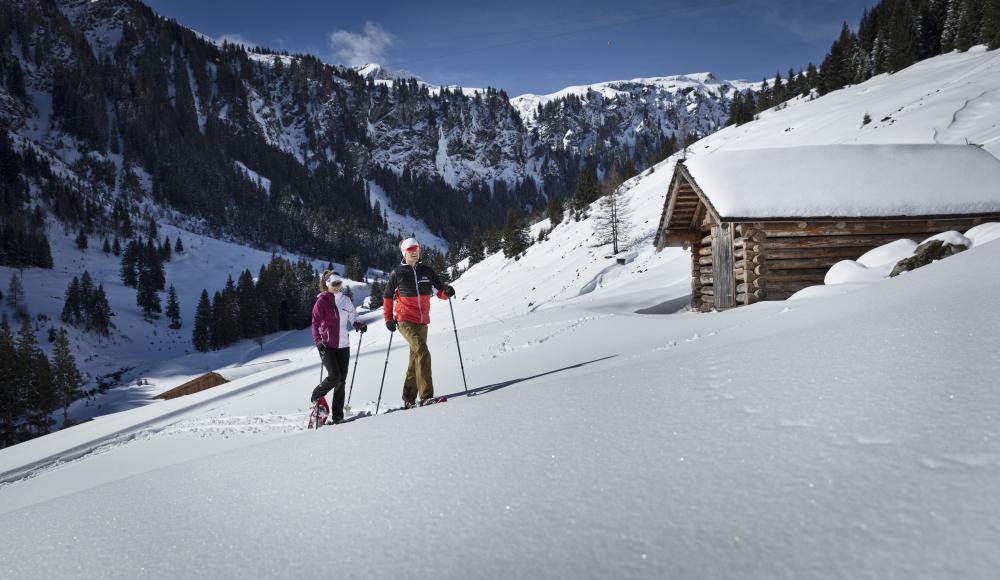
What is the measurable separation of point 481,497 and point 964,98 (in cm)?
3583

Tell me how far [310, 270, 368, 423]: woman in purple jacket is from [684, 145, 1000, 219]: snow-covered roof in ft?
28.9

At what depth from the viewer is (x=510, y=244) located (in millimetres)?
56469

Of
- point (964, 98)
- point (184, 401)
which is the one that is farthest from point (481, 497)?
point (964, 98)

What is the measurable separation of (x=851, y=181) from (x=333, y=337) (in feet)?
40.0

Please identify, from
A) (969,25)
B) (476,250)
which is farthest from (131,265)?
(969,25)

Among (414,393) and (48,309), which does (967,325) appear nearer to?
(414,393)

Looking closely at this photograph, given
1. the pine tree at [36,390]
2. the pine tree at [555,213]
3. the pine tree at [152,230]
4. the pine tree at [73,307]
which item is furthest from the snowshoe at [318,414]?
the pine tree at [152,230]

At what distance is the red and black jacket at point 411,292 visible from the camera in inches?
251

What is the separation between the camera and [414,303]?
20.9 feet

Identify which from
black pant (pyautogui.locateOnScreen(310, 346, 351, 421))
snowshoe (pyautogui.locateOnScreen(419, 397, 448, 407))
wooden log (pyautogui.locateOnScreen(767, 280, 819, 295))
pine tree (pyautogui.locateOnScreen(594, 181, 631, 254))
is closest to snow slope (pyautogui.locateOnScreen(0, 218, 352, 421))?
pine tree (pyautogui.locateOnScreen(594, 181, 631, 254))

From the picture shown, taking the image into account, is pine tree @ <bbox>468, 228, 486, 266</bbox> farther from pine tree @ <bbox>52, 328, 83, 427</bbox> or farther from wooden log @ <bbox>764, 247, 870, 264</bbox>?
wooden log @ <bbox>764, 247, 870, 264</bbox>

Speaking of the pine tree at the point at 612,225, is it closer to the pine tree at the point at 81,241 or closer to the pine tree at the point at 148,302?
the pine tree at the point at 148,302

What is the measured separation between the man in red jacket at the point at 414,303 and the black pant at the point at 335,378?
86 cm

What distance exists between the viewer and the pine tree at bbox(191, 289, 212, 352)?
8069 cm
